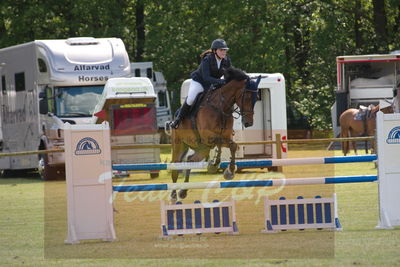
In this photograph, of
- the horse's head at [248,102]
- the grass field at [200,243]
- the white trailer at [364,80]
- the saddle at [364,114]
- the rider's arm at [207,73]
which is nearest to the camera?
the grass field at [200,243]

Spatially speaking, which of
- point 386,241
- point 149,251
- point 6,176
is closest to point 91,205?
point 149,251

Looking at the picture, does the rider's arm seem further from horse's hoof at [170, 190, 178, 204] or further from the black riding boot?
horse's hoof at [170, 190, 178, 204]

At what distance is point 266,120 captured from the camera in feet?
77.2

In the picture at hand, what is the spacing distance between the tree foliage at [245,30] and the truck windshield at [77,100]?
15256mm

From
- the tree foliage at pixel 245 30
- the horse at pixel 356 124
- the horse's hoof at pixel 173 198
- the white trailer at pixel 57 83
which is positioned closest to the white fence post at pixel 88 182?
the horse's hoof at pixel 173 198

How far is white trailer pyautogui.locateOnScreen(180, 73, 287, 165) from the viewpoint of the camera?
75.1 feet

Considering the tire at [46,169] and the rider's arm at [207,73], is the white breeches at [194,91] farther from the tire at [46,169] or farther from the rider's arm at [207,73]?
the tire at [46,169]

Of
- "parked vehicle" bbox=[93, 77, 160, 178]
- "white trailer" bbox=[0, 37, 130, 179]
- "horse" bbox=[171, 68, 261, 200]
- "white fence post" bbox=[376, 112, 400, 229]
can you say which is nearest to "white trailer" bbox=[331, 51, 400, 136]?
"parked vehicle" bbox=[93, 77, 160, 178]

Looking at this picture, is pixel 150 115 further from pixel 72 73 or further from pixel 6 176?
pixel 6 176

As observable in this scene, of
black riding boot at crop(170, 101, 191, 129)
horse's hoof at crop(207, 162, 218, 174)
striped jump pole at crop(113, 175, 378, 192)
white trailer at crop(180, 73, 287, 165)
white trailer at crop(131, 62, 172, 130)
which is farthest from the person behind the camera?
white trailer at crop(131, 62, 172, 130)

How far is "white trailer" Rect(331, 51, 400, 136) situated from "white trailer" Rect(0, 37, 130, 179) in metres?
9.14

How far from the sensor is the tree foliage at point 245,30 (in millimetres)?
37844

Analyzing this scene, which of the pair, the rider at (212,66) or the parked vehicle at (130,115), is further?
the parked vehicle at (130,115)

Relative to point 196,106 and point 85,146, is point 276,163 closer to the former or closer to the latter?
point 85,146
